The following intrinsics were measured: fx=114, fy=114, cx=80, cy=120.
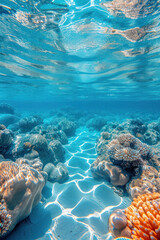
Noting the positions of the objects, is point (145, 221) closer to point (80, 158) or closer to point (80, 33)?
point (80, 158)

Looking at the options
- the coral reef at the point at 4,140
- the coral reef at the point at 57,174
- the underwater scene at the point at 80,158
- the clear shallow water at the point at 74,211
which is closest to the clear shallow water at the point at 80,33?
the underwater scene at the point at 80,158

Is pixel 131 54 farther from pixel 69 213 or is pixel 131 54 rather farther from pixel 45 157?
pixel 69 213

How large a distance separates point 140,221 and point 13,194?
302 cm

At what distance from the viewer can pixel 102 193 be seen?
4.66 metres

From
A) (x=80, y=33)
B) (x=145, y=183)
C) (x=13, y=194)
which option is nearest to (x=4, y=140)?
(x=13, y=194)

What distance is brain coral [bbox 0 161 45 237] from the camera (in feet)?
8.80

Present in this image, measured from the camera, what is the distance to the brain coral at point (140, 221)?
2.08m

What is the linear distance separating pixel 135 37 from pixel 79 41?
147 inches

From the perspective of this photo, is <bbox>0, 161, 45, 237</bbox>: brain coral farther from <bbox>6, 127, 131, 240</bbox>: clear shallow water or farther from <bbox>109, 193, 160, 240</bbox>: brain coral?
<bbox>109, 193, 160, 240</bbox>: brain coral

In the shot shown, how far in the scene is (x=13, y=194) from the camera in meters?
2.92

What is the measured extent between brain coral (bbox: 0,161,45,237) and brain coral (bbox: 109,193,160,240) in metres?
2.36

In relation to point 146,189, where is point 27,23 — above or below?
above

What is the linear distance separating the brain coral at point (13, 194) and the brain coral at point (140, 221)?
2361mm

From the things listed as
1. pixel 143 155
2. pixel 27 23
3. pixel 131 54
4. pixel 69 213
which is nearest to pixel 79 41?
pixel 27 23
